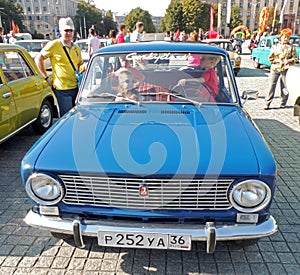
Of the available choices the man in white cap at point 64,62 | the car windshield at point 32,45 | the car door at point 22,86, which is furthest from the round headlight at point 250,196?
the car windshield at point 32,45

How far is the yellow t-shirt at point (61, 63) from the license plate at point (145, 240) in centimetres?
330

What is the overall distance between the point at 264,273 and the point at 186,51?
248 centimetres

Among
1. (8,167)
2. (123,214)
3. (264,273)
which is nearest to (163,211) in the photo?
(123,214)

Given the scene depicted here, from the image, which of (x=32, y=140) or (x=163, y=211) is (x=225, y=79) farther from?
(x=32, y=140)

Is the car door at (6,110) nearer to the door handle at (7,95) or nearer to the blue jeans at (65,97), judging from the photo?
the door handle at (7,95)

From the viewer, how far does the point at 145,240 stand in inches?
91.6

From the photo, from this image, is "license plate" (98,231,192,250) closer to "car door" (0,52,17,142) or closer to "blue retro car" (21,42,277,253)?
"blue retro car" (21,42,277,253)

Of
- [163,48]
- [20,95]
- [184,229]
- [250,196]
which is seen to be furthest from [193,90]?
[20,95]

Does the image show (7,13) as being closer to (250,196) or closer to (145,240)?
(145,240)

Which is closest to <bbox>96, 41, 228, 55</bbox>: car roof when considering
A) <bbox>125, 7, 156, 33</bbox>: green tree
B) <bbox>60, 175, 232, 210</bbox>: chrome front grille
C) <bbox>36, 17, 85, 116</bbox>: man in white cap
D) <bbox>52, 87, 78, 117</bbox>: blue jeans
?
<bbox>36, 17, 85, 116</bbox>: man in white cap

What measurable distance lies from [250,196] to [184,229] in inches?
22.4

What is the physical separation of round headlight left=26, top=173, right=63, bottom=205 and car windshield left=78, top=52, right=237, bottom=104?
49.6 inches

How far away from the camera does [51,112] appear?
651 cm

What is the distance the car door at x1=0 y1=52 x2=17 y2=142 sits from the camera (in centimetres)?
459
